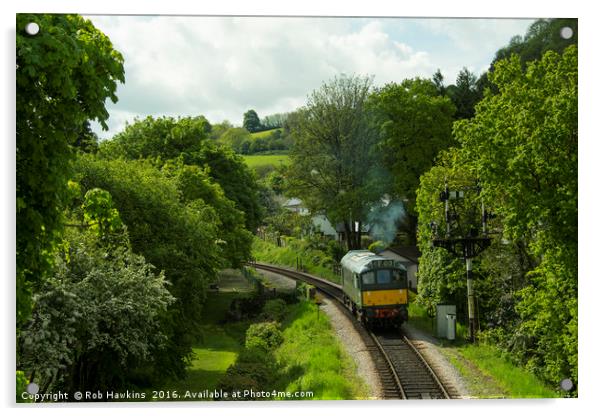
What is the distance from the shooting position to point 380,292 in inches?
814

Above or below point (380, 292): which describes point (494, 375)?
below

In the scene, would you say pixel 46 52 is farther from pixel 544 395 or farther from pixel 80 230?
pixel 544 395

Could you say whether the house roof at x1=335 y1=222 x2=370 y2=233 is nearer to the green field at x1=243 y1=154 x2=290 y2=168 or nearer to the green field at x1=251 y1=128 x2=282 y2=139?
the green field at x1=243 y1=154 x2=290 y2=168

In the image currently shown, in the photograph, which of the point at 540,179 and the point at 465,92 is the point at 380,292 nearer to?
the point at 465,92

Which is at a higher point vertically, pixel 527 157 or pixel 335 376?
pixel 527 157

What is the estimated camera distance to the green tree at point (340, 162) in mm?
22516

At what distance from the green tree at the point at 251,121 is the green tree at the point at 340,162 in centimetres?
365

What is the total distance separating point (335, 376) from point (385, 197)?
475 inches

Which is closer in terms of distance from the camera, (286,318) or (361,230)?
(286,318)

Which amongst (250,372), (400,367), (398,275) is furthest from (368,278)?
(250,372)

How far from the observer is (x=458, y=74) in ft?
47.1

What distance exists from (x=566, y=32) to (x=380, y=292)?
11.0 m

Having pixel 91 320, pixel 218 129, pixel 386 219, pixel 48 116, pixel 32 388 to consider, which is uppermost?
pixel 218 129

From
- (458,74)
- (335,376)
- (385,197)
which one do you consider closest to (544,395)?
(335,376)
